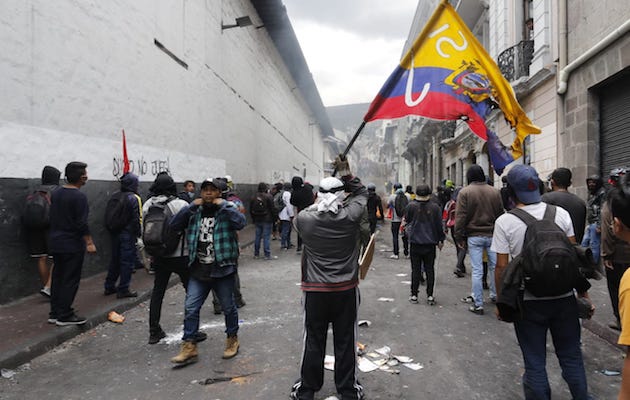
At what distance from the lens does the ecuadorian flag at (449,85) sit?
184 inches

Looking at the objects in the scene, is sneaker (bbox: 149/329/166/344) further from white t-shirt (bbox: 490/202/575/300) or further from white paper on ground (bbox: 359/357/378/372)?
white t-shirt (bbox: 490/202/575/300)

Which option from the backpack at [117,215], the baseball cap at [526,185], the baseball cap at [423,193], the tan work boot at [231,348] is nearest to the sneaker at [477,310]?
the baseball cap at [423,193]

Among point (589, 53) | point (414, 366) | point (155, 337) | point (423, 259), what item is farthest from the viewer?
point (589, 53)

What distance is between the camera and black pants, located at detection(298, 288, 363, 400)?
10.00 feet

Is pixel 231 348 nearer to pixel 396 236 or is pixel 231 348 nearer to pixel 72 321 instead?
pixel 72 321

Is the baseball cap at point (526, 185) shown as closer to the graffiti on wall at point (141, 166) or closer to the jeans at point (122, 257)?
the jeans at point (122, 257)

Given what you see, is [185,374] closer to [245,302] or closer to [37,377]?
[37,377]

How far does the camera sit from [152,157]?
9.25m

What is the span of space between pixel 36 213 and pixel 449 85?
211 inches

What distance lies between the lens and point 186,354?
12.6ft

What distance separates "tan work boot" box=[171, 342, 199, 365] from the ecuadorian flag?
2889 mm

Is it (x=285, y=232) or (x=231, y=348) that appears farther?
(x=285, y=232)

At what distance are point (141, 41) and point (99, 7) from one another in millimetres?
1413

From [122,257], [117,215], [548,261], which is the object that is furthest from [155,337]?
[548,261]
